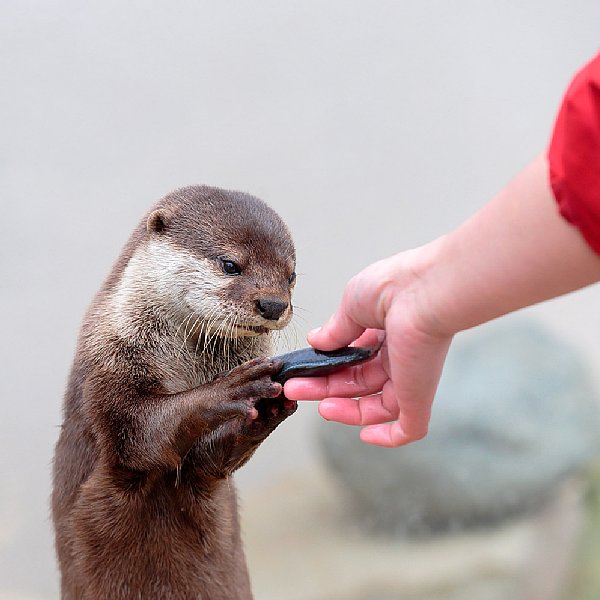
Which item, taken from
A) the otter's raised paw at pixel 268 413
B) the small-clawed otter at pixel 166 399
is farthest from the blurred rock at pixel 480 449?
the otter's raised paw at pixel 268 413

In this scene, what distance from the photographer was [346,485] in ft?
13.8

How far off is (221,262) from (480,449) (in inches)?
101

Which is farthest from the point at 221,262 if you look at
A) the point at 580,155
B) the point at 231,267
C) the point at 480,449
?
the point at 480,449

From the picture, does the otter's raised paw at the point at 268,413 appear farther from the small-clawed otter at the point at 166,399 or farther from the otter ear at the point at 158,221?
the otter ear at the point at 158,221

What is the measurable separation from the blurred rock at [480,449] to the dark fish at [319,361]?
2.58 meters

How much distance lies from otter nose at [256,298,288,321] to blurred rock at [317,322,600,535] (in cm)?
251

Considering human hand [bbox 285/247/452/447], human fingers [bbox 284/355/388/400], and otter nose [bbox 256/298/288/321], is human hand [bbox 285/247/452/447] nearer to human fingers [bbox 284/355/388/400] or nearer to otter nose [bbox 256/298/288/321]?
human fingers [bbox 284/355/388/400]

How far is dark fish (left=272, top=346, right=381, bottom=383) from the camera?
1.44 metres

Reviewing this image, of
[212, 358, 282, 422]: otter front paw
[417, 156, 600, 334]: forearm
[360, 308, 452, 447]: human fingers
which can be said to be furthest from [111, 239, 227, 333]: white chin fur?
[417, 156, 600, 334]: forearm

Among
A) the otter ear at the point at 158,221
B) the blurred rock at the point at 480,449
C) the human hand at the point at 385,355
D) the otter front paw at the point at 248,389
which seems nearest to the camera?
the human hand at the point at 385,355

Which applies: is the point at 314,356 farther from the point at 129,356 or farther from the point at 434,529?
the point at 434,529

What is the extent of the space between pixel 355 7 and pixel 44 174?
138 cm

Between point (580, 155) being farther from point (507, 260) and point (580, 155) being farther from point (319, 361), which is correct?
point (319, 361)

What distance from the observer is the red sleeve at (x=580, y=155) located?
913 millimetres
